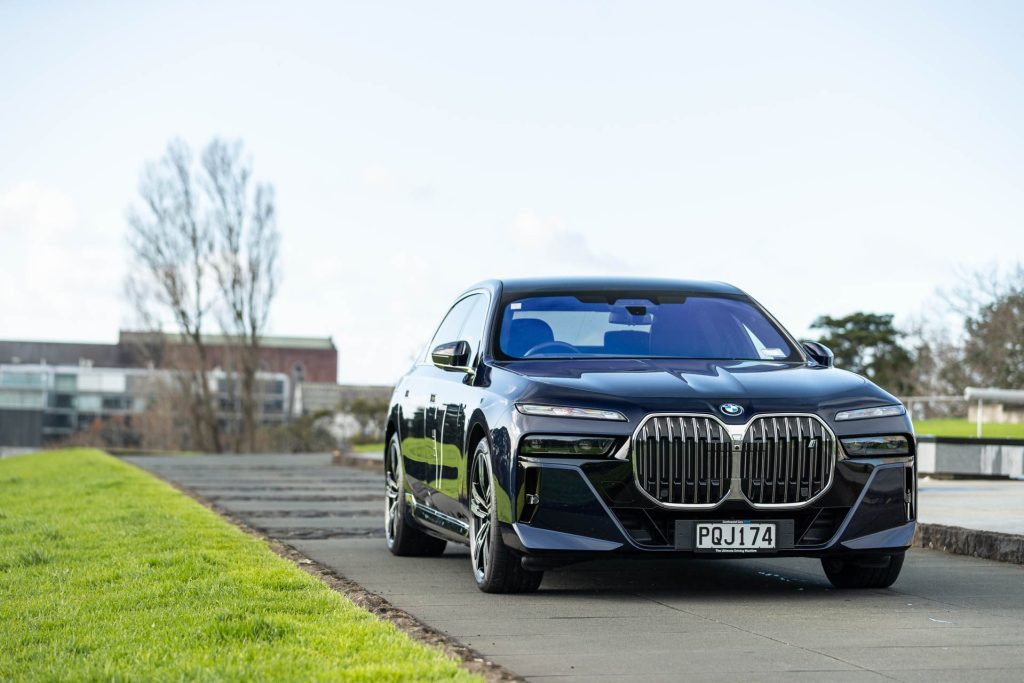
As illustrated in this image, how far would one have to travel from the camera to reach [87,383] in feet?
449

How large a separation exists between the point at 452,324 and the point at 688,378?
9.20ft

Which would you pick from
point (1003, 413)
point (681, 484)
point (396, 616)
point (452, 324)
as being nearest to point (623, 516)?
point (681, 484)

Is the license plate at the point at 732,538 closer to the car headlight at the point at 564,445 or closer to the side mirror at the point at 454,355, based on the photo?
the car headlight at the point at 564,445

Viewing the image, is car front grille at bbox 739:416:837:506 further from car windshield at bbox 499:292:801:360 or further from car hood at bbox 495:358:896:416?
car windshield at bbox 499:292:801:360

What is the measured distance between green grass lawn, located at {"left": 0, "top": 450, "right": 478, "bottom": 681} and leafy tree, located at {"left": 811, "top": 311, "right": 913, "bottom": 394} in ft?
158

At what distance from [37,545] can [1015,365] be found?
35.2 metres

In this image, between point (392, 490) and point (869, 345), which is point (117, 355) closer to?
point (869, 345)

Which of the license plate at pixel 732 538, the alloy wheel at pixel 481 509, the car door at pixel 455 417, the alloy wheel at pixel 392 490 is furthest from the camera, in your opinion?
the alloy wheel at pixel 392 490

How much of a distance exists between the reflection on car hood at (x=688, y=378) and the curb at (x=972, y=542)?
215 cm

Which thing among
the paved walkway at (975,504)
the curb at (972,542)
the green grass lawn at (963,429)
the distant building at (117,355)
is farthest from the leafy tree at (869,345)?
the distant building at (117,355)

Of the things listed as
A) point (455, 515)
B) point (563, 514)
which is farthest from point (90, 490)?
point (563, 514)

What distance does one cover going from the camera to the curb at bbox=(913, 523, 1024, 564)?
9.06 meters

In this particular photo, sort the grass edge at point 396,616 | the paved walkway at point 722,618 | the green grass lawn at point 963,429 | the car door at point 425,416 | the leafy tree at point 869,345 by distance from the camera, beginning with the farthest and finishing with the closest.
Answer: the leafy tree at point 869,345 → the green grass lawn at point 963,429 → the car door at point 425,416 → the paved walkway at point 722,618 → the grass edge at point 396,616

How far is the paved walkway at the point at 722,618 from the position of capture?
514cm
